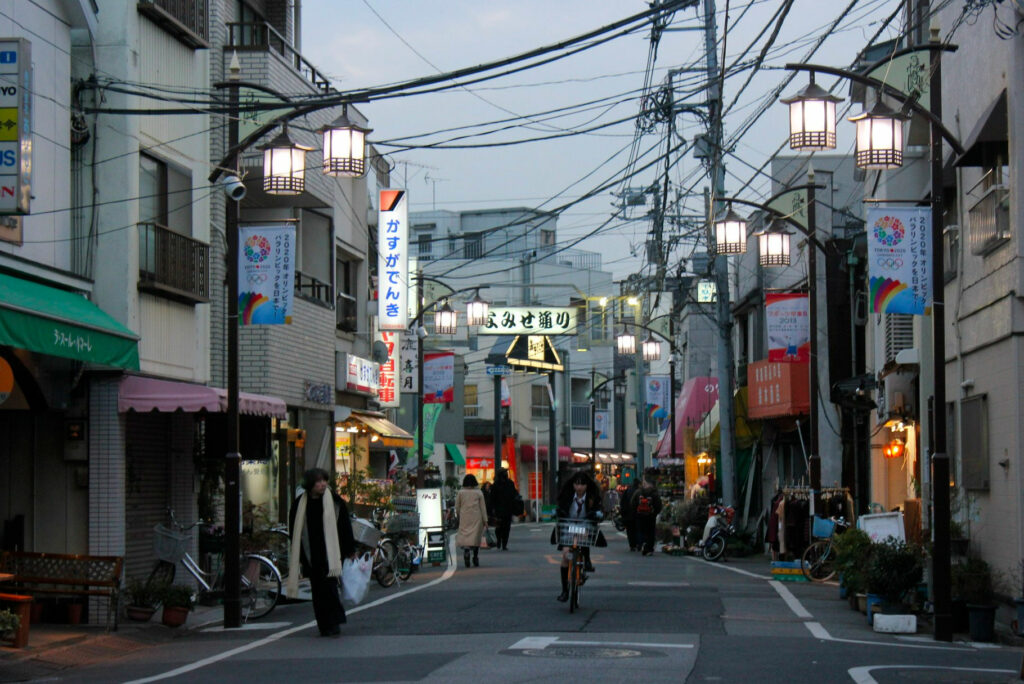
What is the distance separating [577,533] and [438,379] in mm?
26047

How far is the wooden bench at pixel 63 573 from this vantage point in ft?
49.6

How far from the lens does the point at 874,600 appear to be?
16031mm

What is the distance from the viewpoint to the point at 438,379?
42.6 metres

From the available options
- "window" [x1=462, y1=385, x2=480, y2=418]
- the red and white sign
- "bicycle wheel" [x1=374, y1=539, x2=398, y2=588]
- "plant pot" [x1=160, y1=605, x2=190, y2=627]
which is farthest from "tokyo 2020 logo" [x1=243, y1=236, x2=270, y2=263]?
"window" [x1=462, y1=385, x2=480, y2=418]

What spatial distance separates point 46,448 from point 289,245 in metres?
4.23

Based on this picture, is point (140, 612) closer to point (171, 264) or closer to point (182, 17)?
point (171, 264)

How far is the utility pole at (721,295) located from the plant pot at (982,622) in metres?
17.0

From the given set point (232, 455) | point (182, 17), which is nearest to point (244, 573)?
point (232, 455)

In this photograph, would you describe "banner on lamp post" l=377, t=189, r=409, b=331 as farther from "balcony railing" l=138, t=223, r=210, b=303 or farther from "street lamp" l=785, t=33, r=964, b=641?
"street lamp" l=785, t=33, r=964, b=641

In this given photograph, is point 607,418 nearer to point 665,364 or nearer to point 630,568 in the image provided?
point 665,364

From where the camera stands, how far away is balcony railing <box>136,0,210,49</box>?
1777 cm

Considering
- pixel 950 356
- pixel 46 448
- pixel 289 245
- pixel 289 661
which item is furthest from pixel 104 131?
pixel 950 356

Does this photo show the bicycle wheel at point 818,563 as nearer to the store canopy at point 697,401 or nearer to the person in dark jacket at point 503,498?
the person in dark jacket at point 503,498

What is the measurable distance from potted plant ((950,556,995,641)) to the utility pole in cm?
1512
